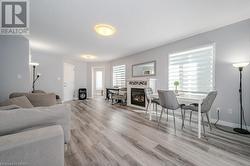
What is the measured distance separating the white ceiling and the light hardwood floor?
235cm

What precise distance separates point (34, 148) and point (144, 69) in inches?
177

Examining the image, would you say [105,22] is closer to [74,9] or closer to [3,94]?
[74,9]

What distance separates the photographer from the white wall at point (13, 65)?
3.09m

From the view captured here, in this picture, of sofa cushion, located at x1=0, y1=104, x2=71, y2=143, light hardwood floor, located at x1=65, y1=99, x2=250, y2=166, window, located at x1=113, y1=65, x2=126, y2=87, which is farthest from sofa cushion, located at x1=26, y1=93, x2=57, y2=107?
window, located at x1=113, y1=65, x2=126, y2=87

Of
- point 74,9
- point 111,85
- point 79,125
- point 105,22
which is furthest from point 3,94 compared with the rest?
point 111,85

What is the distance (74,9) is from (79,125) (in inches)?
97.1

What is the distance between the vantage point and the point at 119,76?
6.46 m

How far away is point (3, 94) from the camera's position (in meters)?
3.06

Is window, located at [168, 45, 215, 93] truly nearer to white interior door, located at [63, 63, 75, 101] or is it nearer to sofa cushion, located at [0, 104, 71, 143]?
sofa cushion, located at [0, 104, 71, 143]

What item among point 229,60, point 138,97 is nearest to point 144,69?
point 138,97

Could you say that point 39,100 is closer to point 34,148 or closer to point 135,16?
point 34,148

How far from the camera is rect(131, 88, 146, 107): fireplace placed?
4.58m

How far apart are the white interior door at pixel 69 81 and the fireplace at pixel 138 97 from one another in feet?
12.4

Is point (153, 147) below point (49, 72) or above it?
below
